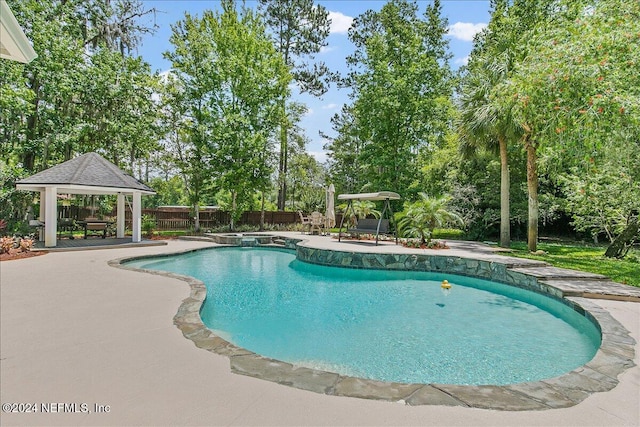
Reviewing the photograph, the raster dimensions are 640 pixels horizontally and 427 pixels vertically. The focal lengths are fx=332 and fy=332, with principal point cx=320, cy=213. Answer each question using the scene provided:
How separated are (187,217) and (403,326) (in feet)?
58.8

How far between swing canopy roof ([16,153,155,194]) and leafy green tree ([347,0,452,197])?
13098 mm

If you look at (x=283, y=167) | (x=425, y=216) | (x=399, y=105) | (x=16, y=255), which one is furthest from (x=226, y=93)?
(x=425, y=216)

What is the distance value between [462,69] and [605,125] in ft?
78.7

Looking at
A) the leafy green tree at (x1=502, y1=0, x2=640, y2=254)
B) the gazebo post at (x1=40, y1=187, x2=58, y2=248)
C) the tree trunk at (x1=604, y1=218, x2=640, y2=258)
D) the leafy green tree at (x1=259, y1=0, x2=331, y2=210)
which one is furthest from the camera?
the leafy green tree at (x1=259, y1=0, x2=331, y2=210)

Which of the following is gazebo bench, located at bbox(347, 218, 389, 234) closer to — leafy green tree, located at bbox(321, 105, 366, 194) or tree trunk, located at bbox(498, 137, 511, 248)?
tree trunk, located at bbox(498, 137, 511, 248)

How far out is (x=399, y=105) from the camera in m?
19.5

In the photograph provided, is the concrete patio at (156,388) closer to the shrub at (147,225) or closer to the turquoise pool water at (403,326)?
the turquoise pool water at (403,326)

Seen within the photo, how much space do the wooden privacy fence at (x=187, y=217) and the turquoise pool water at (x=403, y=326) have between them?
11856 millimetres

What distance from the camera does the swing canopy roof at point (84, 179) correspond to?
11359mm

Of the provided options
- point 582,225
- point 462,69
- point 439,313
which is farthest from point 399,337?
point 462,69

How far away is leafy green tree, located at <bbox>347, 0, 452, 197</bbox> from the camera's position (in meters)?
19.9

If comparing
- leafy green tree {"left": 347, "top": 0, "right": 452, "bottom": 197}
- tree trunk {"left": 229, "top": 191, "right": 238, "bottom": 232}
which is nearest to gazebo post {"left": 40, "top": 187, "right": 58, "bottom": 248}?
tree trunk {"left": 229, "top": 191, "right": 238, "bottom": 232}

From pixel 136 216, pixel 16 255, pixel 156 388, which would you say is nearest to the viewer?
pixel 156 388

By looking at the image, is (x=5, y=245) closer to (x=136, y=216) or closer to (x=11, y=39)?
(x=136, y=216)
